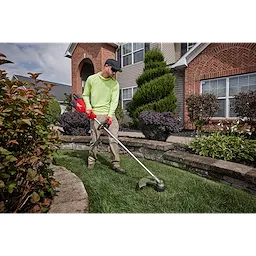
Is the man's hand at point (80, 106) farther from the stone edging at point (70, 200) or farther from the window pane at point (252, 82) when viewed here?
the window pane at point (252, 82)

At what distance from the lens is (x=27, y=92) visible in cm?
138

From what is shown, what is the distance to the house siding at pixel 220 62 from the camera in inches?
231

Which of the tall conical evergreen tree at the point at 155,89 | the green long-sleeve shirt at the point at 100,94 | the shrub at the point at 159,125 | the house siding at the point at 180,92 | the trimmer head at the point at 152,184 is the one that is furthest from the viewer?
the house siding at the point at 180,92

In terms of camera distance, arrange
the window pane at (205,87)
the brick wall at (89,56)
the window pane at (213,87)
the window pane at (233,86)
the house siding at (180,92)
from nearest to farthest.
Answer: the window pane at (233,86), the window pane at (213,87), the window pane at (205,87), the house siding at (180,92), the brick wall at (89,56)

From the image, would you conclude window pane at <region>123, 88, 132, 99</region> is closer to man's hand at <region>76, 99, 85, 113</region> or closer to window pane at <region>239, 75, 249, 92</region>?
window pane at <region>239, 75, 249, 92</region>

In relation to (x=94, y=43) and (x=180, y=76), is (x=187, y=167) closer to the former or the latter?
(x=180, y=76)

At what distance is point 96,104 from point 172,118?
71.0 inches

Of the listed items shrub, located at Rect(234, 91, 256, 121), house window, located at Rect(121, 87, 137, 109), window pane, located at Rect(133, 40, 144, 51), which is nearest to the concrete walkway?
shrub, located at Rect(234, 91, 256, 121)

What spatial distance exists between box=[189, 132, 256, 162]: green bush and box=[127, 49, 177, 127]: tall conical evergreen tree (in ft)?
11.5

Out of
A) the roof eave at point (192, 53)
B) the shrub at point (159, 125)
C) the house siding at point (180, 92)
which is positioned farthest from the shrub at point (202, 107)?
the shrub at point (159, 125)

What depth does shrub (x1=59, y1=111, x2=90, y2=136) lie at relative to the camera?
186 inches

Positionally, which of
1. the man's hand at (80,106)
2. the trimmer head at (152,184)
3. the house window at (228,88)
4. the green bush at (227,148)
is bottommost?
the trimmer head at (152,184)

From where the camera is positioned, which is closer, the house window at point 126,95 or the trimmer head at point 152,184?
the trimmer head at point 152,184
